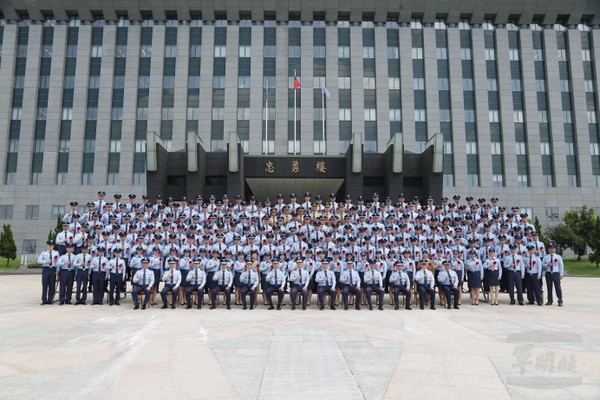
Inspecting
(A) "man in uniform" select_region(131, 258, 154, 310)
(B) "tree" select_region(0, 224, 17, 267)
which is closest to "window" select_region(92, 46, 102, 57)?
(B) "tree" select_region(0, 224, 17, 267)

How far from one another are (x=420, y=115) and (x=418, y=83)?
12.5 ft

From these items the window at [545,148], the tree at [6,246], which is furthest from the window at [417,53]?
the tree at [6,246]

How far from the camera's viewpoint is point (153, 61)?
53969 millimetres

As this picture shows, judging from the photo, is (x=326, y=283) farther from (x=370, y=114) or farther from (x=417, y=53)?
(x=417, y=53)

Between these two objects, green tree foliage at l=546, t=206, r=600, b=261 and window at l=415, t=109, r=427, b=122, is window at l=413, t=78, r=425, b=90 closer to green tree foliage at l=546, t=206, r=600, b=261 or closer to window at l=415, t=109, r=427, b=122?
window at l=415, t=109, r=427, b=122

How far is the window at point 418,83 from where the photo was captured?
54094mm

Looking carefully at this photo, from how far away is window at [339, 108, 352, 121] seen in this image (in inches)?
2093

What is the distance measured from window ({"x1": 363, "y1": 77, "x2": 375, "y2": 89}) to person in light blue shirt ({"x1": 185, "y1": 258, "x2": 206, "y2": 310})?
143 ft

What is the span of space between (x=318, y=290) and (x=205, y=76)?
4431cm

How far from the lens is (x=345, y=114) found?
5331cm

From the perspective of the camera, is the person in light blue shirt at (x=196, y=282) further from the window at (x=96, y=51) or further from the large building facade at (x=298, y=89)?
the window at (x=96, y=51)

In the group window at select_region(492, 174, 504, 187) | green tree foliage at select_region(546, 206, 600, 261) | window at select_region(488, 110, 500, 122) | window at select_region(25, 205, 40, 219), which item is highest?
window at select_region(488, 110, 500, 122)

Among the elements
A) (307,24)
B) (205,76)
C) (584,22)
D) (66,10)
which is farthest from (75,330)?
(584,22)

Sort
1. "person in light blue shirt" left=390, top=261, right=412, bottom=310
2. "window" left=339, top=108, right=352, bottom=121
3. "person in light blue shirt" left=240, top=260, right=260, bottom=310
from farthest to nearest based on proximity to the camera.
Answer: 1. "window" left=339, top=108, right=352, bottom=121
2. "person in light blue shirt" left=390, top=261, right=412, bottom=310
3. "person in light blue shirt" left=240, top=260, right=260, bottom=310
